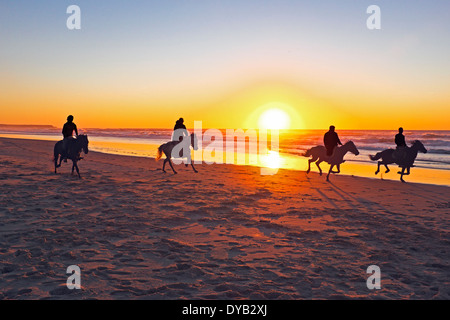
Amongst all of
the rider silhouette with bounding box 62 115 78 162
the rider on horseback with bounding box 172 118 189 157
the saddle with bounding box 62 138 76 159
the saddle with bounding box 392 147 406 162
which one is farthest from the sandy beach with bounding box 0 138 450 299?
the rider on horseback with bounding box 172 118 189 157

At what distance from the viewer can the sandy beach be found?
4.09 meters

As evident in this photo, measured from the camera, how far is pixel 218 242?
19.3ft

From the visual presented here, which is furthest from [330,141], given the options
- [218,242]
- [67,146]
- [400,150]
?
[67,146]

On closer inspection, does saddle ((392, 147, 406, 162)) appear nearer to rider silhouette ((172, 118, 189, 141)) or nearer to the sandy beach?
the sandy beach

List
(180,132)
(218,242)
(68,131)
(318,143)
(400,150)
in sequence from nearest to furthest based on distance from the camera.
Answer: (218,242) → (68,131) → (400,150) → (180,132) → (318,143)

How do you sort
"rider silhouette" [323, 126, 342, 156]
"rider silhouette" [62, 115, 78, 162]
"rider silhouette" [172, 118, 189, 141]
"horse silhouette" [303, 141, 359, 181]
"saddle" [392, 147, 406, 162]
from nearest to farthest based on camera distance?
1. "rider silhouette" [62, 115, 78, 162]
2. "horse silhouette" [303, 141, 359, 181]
3. "saddle" [392, 147, 406, 162]
4. "rider silhouette" [323, 126, 342, 156]
5. "rider silhouette" [172, 118, 189, 141]

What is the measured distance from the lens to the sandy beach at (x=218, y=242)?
409cm

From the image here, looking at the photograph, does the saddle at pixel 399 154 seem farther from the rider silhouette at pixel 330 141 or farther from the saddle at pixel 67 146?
the saddle at pixel 67 146

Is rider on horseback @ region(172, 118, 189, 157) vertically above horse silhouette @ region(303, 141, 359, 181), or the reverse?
rider on horseback @ region(172, 118, 189, 157)

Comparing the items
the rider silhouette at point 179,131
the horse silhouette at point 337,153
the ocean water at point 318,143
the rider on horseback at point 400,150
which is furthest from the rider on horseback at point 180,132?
the rider on horseback at point 400,150

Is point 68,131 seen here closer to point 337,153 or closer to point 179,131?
point 179,131
